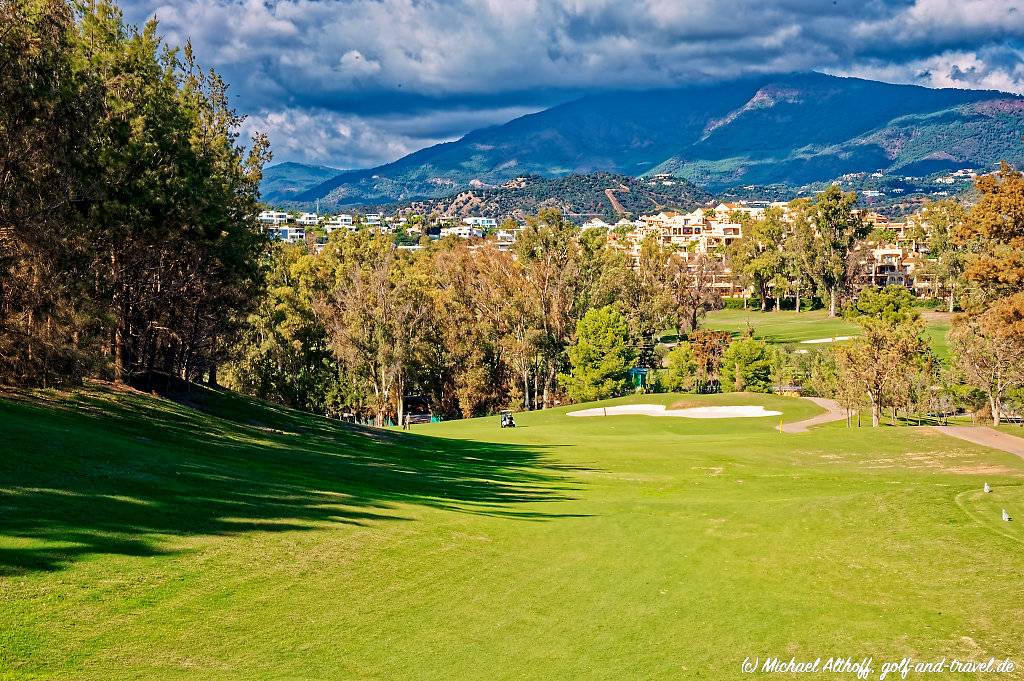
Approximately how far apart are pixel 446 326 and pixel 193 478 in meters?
67.3

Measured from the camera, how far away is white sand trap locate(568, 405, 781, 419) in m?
56.9

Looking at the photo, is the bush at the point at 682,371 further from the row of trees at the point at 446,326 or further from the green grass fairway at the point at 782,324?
the green grass fairway at the point at 782,324

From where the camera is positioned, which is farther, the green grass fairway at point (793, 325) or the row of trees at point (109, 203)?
the green grass fairway at point (793, 325)

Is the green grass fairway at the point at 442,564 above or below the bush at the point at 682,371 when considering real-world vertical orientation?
below

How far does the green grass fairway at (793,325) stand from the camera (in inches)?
4269

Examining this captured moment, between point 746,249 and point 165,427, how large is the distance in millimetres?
136620

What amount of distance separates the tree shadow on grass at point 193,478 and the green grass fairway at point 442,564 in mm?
105

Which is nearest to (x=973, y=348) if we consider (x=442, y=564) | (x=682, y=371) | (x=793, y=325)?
(x=682, y=371)

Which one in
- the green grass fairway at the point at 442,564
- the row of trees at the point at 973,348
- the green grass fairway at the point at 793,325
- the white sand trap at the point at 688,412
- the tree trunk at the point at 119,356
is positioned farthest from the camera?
the green grass fairway at the point at 793,325

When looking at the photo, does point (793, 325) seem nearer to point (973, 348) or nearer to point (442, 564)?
point (973, 348)

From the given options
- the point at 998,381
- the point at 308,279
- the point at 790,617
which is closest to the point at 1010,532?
the point at 790,617

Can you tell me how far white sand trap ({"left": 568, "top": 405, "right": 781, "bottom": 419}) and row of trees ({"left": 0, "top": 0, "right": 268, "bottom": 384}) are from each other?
26.9m

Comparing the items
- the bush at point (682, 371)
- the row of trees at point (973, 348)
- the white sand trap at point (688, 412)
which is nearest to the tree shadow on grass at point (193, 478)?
the row of trees at point (973, 348)

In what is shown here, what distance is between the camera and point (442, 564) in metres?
17.3
